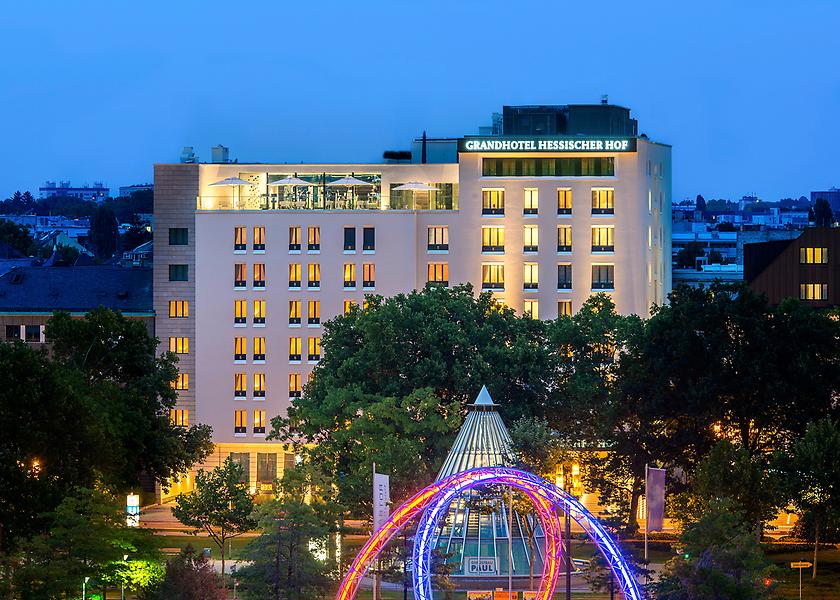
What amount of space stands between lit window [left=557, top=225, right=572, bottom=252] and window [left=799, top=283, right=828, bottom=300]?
23.6 meters

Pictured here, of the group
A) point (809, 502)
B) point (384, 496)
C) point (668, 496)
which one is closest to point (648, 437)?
point (668, 496)

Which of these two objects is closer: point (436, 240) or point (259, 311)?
point (259, 311)

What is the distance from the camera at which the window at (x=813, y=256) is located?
567 ft

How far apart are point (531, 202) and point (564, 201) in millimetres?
2383

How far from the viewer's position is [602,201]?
159375mm

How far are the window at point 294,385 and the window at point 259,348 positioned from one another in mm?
2550

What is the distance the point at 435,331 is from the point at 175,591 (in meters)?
42.8

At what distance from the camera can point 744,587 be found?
92.6 meters

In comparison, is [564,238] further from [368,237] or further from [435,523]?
[435,523]

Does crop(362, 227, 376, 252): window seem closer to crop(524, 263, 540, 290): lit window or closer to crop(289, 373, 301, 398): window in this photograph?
crop(289, 373, 301, 398): window

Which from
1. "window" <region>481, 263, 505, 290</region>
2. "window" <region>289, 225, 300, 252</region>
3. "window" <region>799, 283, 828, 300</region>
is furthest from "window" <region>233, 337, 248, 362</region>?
"window" <region>799, 283, 828, 300</region>

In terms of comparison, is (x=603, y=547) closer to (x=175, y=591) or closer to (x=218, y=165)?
(x=175, y=591)

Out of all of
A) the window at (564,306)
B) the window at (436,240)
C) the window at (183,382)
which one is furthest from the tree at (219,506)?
the window at (564,306)

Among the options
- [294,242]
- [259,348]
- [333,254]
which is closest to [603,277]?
[333,254]
